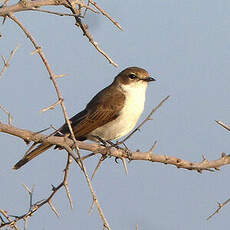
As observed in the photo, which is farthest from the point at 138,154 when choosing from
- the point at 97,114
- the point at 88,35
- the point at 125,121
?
the point at 97,114

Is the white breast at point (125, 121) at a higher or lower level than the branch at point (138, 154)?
higher

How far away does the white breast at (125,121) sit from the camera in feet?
26.2

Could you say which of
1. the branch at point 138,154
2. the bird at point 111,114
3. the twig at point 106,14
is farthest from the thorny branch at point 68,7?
the bird at point 111,114

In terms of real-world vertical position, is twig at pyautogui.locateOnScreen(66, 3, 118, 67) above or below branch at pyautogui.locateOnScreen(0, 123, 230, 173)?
above

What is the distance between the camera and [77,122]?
8102 millimetres

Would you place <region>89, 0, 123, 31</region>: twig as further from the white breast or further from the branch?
the white breast

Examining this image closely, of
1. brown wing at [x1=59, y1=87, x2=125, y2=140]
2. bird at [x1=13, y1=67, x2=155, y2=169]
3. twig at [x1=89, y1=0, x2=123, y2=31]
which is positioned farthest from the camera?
bird at [x1=13, y1=67, x2=155, y2=169]

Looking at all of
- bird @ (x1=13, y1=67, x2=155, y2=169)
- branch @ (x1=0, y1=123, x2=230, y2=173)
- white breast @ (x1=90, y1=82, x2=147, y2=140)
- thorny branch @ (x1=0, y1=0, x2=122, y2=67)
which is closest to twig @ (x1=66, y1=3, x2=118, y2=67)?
thorny branch @ (x1=0, y1=0, x2=122, y2=67)

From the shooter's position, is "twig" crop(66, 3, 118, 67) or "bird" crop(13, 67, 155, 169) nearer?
"twig" crop(66, 3, 118, 67)

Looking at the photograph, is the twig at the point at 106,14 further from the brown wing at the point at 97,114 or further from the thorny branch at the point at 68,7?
the brown wing at the point at 97,114

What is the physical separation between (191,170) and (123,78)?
3675 mm

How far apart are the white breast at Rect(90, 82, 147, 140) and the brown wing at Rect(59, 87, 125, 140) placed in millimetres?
82

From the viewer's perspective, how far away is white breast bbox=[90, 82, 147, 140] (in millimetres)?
7992

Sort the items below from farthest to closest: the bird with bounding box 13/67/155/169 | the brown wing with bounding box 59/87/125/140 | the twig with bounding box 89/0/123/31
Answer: the bird with bounding box 13/67/155/169 → the brown wing with bounding box 59/87/125/140 → the twig with bounding box 89/0/123/31
